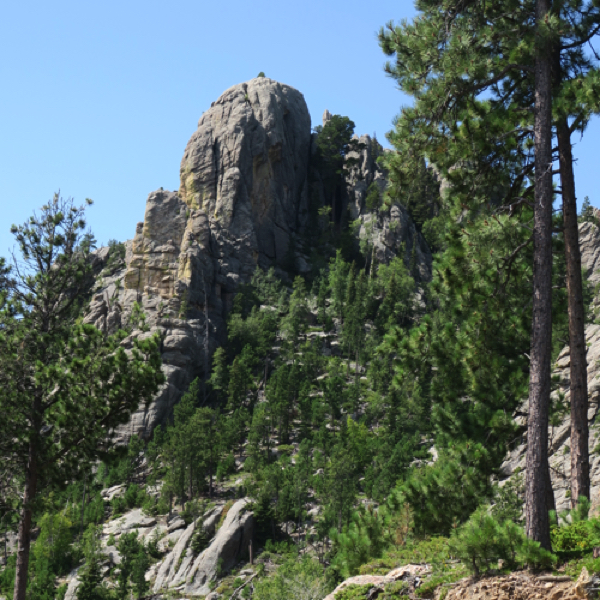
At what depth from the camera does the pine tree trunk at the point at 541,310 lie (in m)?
8.40

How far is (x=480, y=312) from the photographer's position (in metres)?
10.8

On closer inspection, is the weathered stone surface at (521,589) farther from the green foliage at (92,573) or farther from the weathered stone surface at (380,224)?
the weathered stone surface at (380,224)

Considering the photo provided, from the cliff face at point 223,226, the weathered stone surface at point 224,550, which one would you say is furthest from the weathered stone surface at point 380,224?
the weathered stone surface at point 224,550

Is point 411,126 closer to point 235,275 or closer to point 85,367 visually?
point 85,367

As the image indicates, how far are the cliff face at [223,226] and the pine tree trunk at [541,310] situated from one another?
56222 millimetres

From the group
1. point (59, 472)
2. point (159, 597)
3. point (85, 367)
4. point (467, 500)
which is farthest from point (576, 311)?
point (159, 597)

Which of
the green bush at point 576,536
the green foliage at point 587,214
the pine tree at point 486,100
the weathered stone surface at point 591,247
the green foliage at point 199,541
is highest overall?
the green foliage at point 587,214

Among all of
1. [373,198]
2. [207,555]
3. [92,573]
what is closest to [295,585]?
[207,555]

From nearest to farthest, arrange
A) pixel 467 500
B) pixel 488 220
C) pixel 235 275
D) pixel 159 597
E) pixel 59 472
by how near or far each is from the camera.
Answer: pixel 488 220 < pixel 467 500 < pixel 59 472 < pixel 159 597 < pixel 235 275

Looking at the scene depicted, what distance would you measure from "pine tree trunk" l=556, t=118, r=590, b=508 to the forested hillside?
0.14ft

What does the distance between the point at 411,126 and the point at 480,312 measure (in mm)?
3494

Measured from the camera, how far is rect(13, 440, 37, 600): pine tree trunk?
13.3m

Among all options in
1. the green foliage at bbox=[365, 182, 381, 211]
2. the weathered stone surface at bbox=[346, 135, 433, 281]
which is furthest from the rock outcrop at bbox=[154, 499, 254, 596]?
the green foliage at bbox=[365, 182, 381, 211]

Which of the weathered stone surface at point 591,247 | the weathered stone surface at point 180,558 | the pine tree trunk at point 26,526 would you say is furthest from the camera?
the weathered stone surface at point 591,247
